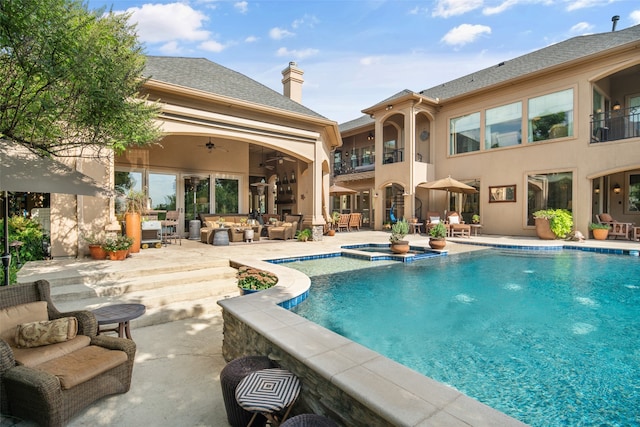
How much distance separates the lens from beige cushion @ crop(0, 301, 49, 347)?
2623 millimetres

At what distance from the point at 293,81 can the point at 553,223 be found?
466 inches

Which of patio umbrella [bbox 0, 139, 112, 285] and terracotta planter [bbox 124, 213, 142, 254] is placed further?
terracotta planter [bbox 124, 213, 142, 254]

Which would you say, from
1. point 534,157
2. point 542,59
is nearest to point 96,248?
point 534,157

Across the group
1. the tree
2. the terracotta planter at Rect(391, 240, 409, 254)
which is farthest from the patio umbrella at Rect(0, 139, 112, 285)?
the terracotta planter at Rect(391, 240, 409, 254)

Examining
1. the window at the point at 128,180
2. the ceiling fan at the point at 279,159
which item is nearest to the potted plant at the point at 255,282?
the window at the point at 128,180

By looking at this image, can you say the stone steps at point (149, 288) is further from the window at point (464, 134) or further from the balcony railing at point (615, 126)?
the balcony railing at point (615, 126)

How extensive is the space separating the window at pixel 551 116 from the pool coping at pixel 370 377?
46.8ft

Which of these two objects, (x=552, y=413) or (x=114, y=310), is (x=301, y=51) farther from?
(x=552, y=413)

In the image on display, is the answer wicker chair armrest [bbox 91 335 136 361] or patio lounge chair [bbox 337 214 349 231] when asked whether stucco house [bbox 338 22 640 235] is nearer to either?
Result: patio lounge chair [bbox 337 214 349 231]

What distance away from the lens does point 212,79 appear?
1052 centimetres

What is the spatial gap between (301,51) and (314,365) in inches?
597

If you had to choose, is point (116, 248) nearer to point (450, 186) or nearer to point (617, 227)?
point (450, 186)

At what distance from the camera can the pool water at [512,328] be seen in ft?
Result: 9.10

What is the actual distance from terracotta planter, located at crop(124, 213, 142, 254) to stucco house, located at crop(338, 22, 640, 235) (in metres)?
11.6
